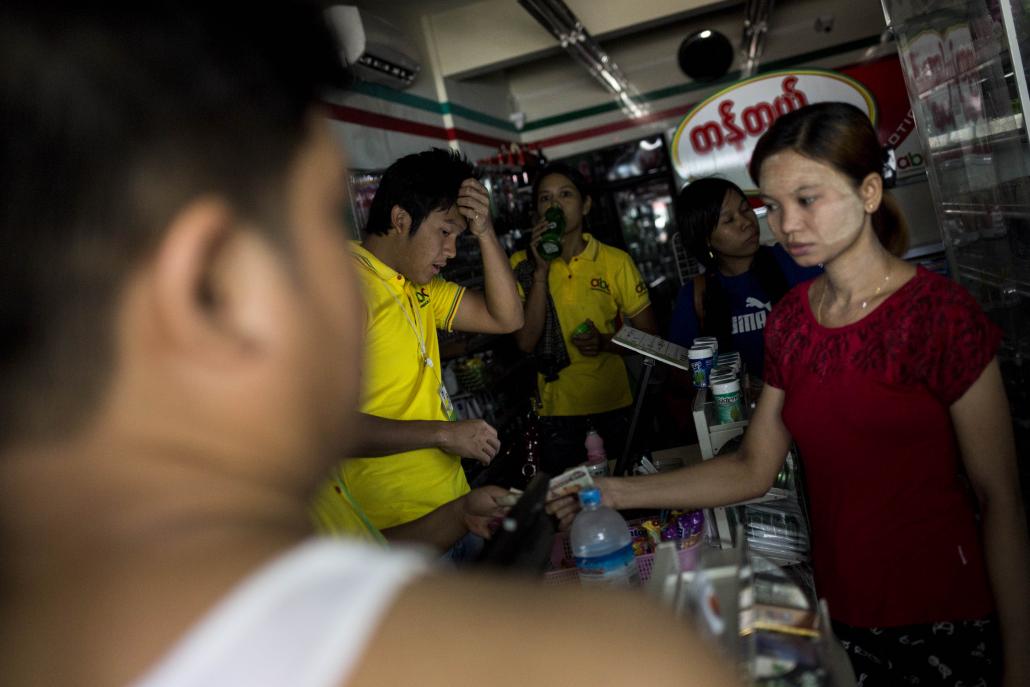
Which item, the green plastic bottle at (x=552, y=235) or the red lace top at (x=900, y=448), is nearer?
the red lace top at (x=900, y=448)

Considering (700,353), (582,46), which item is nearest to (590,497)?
(700,353)

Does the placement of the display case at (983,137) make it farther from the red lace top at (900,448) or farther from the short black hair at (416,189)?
the short black hair at (416,189)

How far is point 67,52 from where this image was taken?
1.58ft

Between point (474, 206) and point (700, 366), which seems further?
point (474, 206)

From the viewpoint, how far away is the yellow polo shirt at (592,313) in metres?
4.52

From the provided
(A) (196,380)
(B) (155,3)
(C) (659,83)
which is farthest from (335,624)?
(C) (659,83)

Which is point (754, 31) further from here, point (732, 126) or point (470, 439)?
point (470, 439)

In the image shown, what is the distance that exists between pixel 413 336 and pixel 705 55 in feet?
25.1

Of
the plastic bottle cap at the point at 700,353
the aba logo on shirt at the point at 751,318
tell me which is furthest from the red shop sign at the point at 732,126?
the plastic bottle cap at the point at 700,353

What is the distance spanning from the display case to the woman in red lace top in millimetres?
753

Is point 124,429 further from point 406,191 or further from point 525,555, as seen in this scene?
point 406,191

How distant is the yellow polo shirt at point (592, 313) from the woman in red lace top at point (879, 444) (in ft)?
8.18

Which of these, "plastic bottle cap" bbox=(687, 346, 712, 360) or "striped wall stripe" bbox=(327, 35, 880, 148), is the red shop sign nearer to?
"striped wall stripe" bbox=(327, 35, 880, 148)

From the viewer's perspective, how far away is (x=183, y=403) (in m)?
0.53
